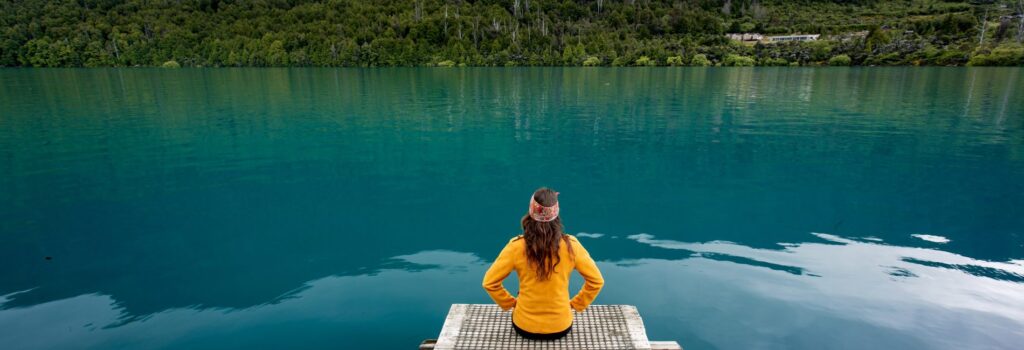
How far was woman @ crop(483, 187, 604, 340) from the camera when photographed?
4.28 meters

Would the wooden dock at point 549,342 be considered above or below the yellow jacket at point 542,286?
below

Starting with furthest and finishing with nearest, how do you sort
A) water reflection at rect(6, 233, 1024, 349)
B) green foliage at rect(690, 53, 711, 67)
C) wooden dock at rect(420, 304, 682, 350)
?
green foliage at rect(690, 53, 711, 67) < water reflection at rect(6, 233, 1024, 349) < wooden dock at rect(420, 304, 682, 350)

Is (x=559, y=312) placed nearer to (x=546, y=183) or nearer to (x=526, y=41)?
(x=546, y=183)

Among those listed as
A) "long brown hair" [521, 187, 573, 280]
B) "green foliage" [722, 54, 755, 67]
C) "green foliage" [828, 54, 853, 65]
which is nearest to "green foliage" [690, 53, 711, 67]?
"green foliage" [722, 54, 755, 67]

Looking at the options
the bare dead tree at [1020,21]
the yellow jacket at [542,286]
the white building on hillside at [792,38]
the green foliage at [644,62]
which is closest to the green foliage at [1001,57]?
the bare dead tree at [1020,21]

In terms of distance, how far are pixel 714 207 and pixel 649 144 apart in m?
9.49

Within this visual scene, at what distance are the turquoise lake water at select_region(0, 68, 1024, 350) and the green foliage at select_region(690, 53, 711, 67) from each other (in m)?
134

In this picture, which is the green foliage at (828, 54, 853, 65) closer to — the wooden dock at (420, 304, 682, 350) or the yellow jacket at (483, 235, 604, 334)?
the wooden dock at (420, 304, 682, 350)

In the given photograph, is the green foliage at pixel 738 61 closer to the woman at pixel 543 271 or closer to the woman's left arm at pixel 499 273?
the woman at pixel 543 271

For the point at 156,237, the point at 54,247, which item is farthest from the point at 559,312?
the point at 54,247

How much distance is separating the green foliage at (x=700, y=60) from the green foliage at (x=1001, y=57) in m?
60.8

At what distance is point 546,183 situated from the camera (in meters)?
16.0

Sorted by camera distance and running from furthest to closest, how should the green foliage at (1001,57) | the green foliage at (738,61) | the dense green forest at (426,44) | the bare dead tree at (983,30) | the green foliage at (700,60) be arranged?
1. the green foliage at (700,60)
2. the green foliage at (738,61)
3. the dense green forest at (426,44)
4. the bare dead tree at (983,30)
5. the green foliage at (1001,57)

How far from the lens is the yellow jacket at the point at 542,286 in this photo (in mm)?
4555
